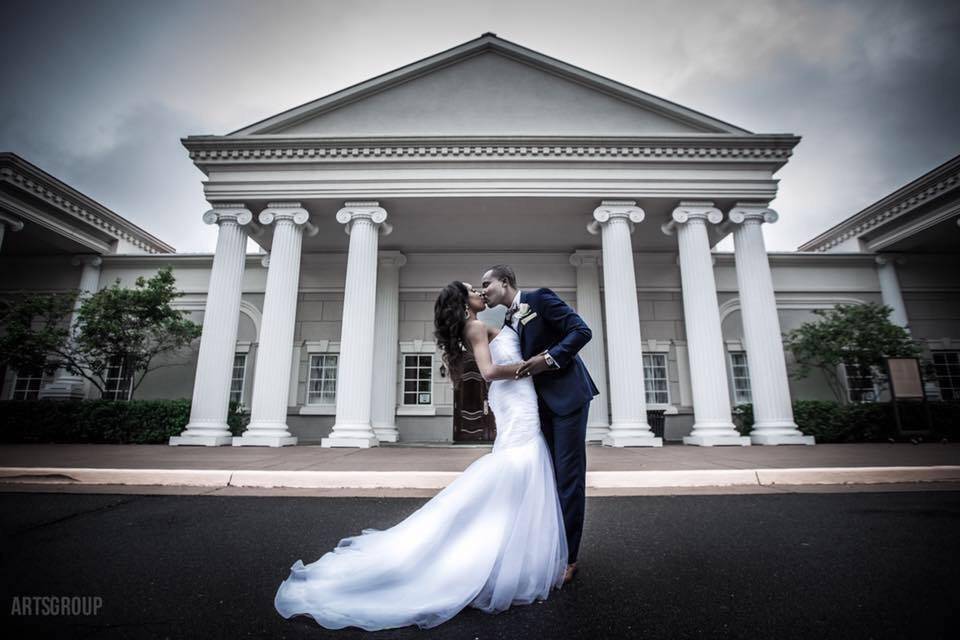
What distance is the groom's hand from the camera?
8.39 ft

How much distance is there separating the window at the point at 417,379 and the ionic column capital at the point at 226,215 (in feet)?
19.8

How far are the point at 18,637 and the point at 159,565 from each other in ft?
2.94

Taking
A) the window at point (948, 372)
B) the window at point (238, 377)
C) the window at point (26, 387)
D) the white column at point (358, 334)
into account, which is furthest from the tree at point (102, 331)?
the window at point (948, 372)

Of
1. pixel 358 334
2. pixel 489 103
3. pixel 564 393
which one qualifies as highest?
pixel 489 103

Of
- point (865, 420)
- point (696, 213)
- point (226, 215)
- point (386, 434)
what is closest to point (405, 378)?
point (386, 434)

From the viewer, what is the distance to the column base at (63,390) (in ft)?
43.6

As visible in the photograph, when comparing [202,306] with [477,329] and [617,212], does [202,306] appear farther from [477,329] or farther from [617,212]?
[477,329]

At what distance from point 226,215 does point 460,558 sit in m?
11.7

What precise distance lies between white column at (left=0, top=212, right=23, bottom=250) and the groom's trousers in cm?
1743

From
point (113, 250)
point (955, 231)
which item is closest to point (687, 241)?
point (955, 231)

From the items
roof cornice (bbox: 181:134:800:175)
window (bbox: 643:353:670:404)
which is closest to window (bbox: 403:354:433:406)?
roof cornice (bbox: 181:134:800:175)

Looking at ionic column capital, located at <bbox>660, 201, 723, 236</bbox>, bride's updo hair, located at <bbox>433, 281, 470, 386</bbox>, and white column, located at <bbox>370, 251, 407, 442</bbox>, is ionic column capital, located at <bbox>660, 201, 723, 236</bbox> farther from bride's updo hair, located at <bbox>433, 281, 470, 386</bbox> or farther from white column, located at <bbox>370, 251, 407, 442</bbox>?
bride's updo hair, located at <bbox>433, 281, 470, 386</bbox>

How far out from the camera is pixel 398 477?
530 cm

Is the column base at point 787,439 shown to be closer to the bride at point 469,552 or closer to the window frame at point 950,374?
the window frame at point 950,374
